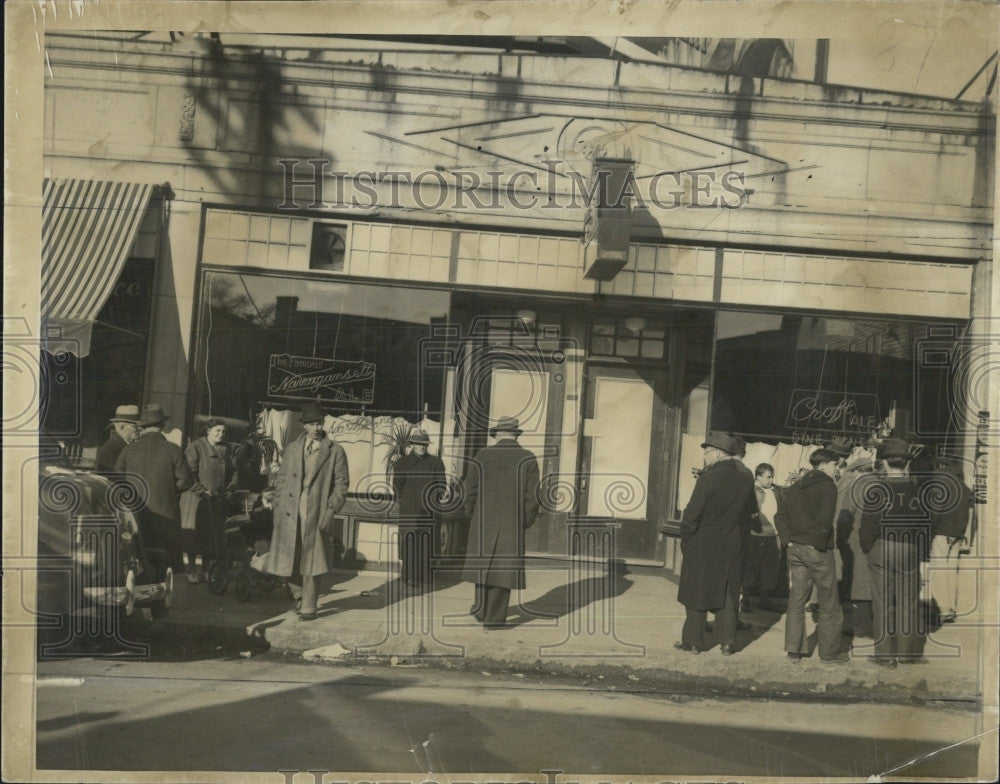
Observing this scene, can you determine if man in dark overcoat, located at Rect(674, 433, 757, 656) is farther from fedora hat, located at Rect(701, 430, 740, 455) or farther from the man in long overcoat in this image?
the man in long overcoat

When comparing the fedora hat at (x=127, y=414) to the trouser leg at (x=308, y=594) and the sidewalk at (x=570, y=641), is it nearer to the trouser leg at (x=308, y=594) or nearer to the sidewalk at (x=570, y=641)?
the sidewalk at (x=570, y=641)

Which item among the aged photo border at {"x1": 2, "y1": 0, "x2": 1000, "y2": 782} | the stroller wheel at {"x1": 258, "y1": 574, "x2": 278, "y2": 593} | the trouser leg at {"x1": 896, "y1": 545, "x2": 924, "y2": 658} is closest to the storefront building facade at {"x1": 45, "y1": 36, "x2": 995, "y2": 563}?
the aged photo border at {"x1": 2, "y1": 0, "x2": 1000, "y2": 782}

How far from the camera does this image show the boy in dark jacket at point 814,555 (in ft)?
21.8

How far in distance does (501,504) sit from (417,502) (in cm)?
61

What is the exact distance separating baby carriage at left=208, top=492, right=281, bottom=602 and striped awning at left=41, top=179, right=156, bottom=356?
157 cm

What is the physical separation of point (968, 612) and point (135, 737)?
5.61 metres

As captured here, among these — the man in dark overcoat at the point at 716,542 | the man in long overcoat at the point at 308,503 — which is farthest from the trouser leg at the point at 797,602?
the man in long overcoat at the point at 308,503

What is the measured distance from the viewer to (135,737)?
19.0 ft

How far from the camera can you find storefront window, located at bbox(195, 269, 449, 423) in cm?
669

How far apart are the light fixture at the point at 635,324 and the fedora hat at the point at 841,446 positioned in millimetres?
1620

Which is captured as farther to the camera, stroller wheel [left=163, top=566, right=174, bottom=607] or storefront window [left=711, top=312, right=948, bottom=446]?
storefront window [left=711, top=312, right=948, bottom=446]

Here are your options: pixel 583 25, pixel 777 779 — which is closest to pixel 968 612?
pixel 777 779

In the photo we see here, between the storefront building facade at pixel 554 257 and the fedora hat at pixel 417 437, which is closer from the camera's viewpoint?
the storefront building facade at pixel 554 257

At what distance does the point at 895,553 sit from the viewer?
669 cm
